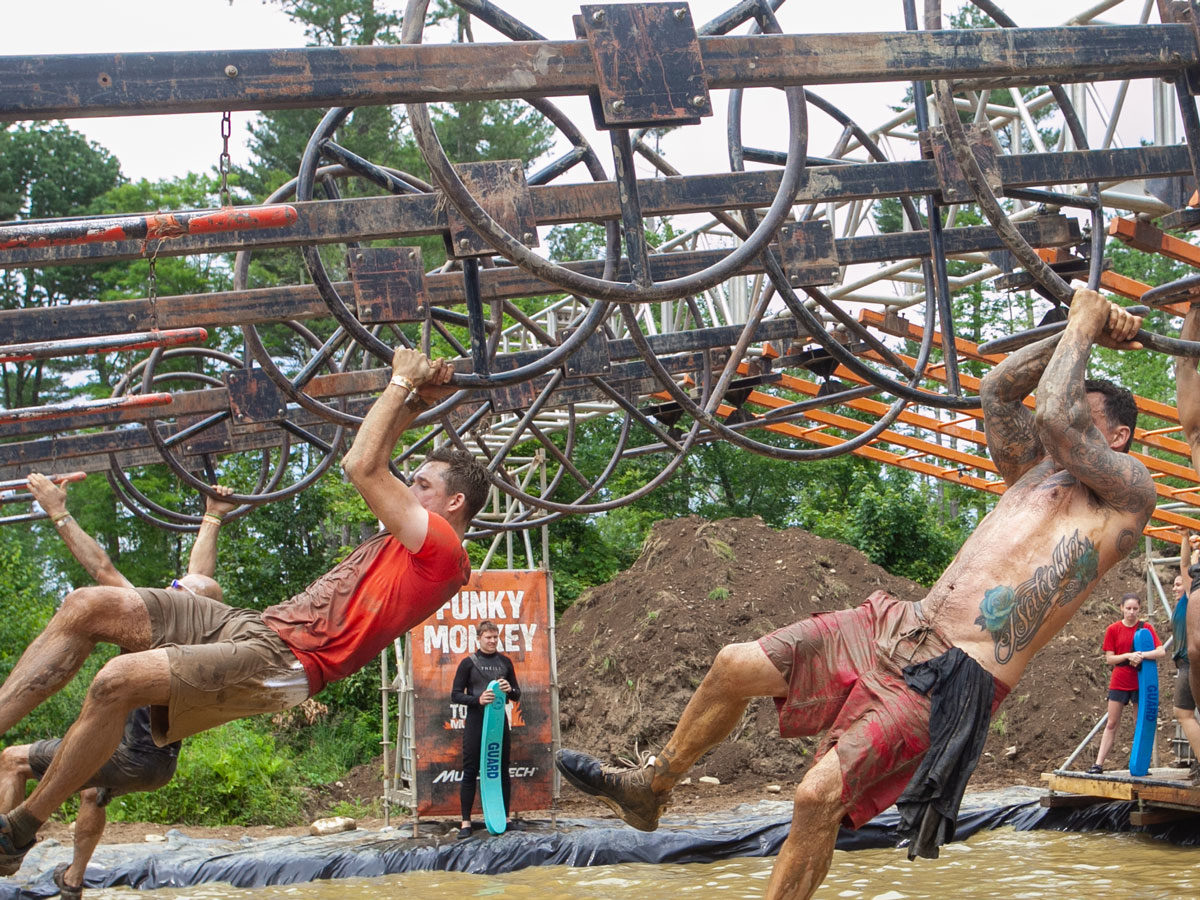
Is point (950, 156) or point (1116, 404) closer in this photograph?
point (1116, 404)

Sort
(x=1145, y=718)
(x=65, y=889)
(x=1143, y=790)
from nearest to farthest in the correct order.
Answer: (x=65, y=889) → (x=1143, y=790) → (x=1145, y=718)

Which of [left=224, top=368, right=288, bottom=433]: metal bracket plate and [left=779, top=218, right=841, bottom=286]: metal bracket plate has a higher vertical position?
[left=779, top=218, right=841, bottom=286]: metal bracket plate

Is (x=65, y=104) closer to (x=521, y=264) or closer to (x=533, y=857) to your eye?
(x=521, y=264)

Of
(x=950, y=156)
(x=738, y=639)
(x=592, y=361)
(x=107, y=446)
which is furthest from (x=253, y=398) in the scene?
(x=738, y=639)

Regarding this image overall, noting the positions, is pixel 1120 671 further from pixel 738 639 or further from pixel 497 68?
pixel 497 68

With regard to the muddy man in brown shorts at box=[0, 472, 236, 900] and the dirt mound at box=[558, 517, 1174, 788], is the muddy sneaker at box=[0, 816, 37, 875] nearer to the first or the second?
the muddy man in brown shorts at box=[0, 472, 236, 900]

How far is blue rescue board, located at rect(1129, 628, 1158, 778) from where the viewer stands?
8.84 metres

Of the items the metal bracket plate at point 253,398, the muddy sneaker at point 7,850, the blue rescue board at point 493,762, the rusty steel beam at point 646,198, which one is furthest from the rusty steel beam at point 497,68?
the blue rescue board at point 493,762

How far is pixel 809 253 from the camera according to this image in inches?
228

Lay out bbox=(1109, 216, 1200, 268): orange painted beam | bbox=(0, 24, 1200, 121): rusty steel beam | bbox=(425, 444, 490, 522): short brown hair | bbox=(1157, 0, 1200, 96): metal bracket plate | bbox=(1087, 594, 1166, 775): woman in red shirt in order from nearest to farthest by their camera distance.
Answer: bbox=(0, 24, 1200, 121): rusty steel beam → bbox=(1157, 0, 1200, 96): metal bracket plate → bbox=(425, 444, 490, 522): short brown hair → bbox=(1109, 216, 1200, 268): orange painted beam → bbox=(1087, 594, 1166, 775): woman in red shirt

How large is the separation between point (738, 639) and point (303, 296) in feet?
30.7

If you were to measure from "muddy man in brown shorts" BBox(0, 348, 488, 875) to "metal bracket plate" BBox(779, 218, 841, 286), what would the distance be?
1.94 meters

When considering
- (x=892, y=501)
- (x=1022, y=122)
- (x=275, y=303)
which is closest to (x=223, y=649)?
(x=275, y=303)

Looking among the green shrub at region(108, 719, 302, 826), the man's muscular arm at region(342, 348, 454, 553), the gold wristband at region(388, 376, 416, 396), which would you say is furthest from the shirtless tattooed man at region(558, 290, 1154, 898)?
the green shrub at region(108, 719, 302, 826)
